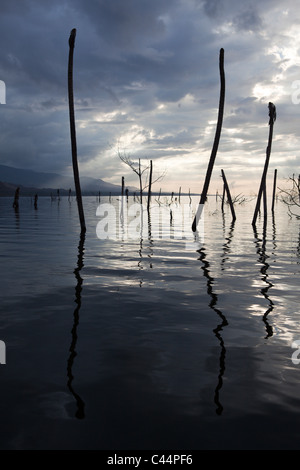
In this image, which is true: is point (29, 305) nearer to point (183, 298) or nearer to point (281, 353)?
point (183, 298)

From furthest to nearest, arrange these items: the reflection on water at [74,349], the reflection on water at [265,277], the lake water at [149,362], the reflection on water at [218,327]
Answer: the reflection on water at [265,277] < the reflection on water at [218,327] < the reflection on water at [74,349] < the lake water at [149,362]

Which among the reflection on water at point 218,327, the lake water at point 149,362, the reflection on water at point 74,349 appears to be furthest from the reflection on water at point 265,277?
the reflection on water at point 74,349

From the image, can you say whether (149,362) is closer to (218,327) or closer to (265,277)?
(218,327)

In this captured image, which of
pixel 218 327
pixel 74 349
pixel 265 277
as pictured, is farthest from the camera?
pixel 265 277

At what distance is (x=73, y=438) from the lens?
8.48 ft

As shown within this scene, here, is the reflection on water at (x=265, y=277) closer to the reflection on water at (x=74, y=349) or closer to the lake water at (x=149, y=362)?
the lake water at (x=149, y=362)

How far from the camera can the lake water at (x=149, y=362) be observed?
8.80 ft

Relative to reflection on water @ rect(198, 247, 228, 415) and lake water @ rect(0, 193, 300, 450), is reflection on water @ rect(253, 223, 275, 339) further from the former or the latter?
reflection on water @ rect(198, 247, 228, 415)

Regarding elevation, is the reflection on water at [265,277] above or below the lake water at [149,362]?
above

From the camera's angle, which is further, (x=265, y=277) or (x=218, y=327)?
(x=265, y=277)

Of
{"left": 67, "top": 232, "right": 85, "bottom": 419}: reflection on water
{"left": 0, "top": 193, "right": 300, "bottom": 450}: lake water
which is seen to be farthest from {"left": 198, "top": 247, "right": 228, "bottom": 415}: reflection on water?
{"left": 67, "top": 232, "right": 85, "bottom": 419}: reflection on water

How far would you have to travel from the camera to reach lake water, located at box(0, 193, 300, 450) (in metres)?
2.68

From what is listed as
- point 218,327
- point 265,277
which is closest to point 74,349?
point 218,327

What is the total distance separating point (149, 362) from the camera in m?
3.85
